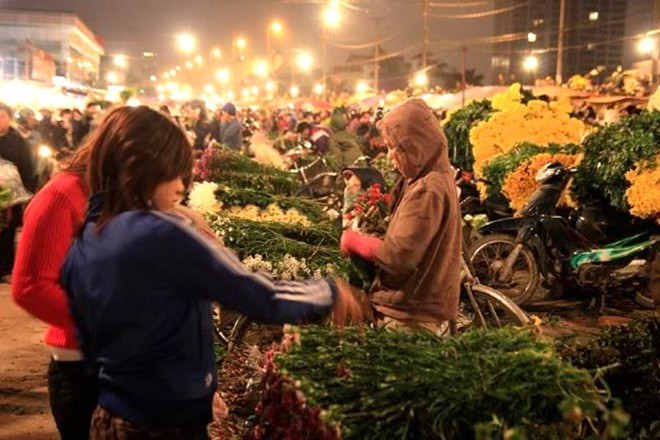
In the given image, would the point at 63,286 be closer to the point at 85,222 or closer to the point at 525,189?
the point at 85,222

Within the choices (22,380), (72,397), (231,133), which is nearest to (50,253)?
(72,397)

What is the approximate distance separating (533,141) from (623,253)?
12.1 ft

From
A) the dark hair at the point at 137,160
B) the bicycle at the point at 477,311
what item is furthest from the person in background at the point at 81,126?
the dark hair at the point at 137,160

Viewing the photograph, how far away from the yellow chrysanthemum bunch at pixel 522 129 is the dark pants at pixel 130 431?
386 inches

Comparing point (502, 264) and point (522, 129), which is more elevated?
point (522, 129)

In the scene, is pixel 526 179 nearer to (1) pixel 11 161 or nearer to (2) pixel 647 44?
(1) pixel 11 161

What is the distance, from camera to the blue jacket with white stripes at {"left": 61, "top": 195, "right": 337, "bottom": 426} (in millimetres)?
2133

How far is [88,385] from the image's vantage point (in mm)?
2904

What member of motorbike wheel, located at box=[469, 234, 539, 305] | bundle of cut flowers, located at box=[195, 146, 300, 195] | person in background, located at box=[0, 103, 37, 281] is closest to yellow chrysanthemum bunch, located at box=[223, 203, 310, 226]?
bundle of cut flowers, located at box=[195, 146, 300, 195]

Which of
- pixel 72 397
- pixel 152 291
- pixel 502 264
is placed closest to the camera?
pixel 152 291

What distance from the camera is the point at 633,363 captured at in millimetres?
3975

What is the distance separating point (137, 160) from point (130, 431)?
2.64 ft

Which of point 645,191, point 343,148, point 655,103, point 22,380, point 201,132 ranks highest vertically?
point 655,103

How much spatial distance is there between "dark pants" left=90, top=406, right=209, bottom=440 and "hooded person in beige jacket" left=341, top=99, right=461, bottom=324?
1.63m
